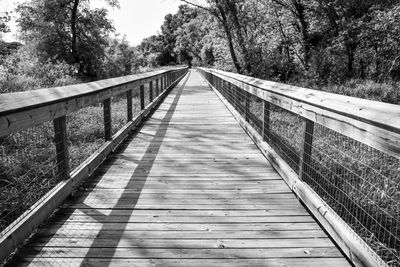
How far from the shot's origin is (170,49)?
106 m

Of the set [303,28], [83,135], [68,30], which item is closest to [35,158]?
[83,135]

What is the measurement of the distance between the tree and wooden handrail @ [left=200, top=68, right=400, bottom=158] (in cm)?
2307

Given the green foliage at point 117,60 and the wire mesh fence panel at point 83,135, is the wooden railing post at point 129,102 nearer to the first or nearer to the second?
the wire mesh fence panel at point 83,135

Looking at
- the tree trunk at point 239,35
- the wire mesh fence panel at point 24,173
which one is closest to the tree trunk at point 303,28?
the tree trunk at point 239,35

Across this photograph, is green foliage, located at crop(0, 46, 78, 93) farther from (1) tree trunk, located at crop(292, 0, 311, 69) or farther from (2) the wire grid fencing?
(1) tree trunk, located at crop(292, 0, 311, 69)

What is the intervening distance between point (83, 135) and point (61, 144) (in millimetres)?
3629

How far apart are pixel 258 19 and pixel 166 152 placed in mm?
18116

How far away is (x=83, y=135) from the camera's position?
641cm

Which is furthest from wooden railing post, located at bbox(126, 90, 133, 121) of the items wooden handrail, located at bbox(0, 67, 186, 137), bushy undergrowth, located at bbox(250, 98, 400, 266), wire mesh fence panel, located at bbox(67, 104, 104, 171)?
bushy undergrowth, located at bbox(250, 98, 400, 266)

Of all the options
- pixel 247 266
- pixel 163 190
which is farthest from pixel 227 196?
pixel 247 266

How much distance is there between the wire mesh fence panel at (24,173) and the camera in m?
3.39

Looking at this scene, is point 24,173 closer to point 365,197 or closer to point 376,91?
point 365,197

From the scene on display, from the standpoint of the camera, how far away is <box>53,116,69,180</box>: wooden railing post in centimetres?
287

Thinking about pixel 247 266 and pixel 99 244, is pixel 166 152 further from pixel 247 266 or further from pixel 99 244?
pixel 247 266
